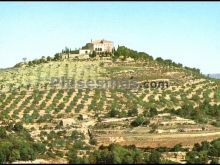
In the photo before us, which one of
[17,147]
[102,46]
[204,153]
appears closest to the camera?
[17,147]

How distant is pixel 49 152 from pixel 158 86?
33982mm

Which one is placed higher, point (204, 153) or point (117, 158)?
point (117, 158)

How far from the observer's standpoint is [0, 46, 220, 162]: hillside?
59656mm

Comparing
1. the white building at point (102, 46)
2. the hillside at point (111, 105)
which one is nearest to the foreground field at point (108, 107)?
the hillside at point (111, 105)

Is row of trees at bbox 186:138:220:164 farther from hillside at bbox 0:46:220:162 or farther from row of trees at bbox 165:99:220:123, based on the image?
row of trees at bbox 165:99:220:123

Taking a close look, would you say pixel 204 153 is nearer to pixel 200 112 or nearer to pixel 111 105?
pixel 200 112

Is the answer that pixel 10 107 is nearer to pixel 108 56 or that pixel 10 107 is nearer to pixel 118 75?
pixel 118 75

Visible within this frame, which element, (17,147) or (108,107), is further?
(108,107)

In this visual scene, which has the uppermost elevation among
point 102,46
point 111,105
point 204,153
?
point 102,46

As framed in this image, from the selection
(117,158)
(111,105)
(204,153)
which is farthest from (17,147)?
(111,105)

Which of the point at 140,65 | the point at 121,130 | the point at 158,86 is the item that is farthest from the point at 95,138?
the point at 140,65

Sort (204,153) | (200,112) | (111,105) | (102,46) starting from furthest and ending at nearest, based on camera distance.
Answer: (102,46) → (111,105) → (200,112) → (204,153)

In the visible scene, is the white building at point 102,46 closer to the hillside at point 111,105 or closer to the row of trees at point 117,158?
the hillside at point 111,105

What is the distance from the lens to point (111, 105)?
74062 mm
